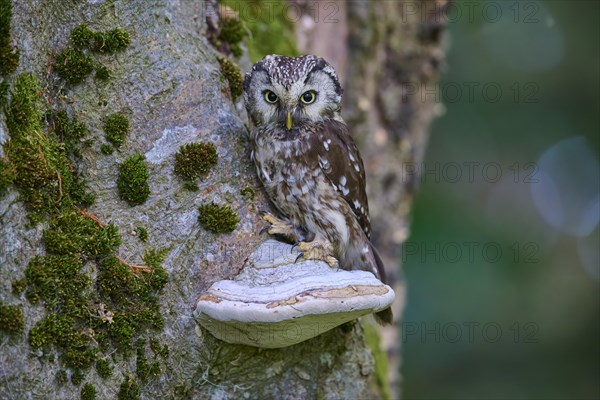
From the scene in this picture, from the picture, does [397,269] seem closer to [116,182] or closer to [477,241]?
[116,182]

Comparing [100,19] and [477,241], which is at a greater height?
[100,19]

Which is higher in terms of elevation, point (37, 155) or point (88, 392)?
point (37, 155)

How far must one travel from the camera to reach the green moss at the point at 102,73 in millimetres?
2928

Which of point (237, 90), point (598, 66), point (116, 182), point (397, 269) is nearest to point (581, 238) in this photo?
point (598, 66)

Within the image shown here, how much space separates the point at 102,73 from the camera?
9.61ft

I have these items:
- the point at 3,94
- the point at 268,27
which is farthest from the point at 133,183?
the point at 268,27

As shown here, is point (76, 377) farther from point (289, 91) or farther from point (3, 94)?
point (289, 91)

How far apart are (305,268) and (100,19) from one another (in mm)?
1422

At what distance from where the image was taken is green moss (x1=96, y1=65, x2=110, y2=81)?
2928 mm

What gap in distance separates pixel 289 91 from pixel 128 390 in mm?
1530

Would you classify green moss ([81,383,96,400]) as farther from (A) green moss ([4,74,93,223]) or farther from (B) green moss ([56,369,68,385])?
(A) green moss ([4,74,93,223])

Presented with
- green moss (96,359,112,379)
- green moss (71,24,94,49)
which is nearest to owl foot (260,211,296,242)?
green moss (96,359,112,379)

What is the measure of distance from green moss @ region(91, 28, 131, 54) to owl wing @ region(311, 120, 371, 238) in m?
1.03

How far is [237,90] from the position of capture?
10.9ft
